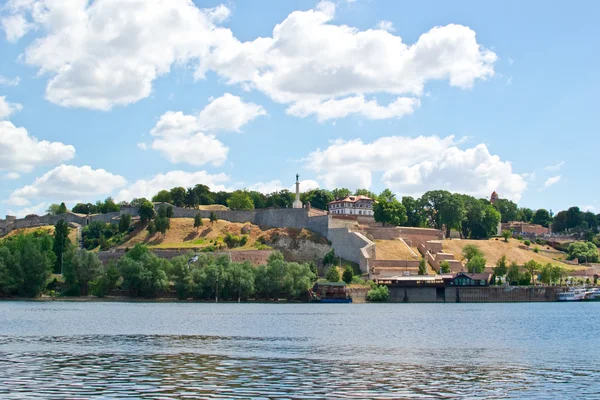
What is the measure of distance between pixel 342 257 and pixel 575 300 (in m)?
28.8

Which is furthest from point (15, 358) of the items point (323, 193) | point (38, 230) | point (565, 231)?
point (565, 231)

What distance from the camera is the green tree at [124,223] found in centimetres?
12275

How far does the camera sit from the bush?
321ft

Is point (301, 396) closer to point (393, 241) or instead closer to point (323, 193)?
point (393, 241)

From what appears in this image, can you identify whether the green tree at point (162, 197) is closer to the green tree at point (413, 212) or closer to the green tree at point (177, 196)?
the green tree at point (177, 196)

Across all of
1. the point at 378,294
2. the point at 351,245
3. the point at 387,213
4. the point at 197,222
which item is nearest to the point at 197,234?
the point at 197,222

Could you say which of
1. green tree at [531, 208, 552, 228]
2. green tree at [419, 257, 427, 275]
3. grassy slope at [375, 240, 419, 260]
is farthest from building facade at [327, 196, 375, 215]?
green tree at [531, 208, 552, 228]

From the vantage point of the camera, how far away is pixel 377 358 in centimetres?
3419

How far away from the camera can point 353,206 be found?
13338 centimetres

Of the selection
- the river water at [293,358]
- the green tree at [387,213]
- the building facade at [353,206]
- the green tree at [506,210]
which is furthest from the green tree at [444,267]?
the green tree at [506,210]

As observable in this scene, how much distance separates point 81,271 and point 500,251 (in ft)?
204

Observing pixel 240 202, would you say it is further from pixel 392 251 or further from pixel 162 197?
pixel 392 251

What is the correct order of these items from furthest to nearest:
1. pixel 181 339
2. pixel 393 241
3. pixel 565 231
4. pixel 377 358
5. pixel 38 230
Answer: pixel 565 231, pixel 38 230, pixel 393 241, pixel 181 339, pixel 377 358

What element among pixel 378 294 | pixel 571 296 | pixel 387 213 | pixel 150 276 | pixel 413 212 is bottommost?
pixel 571 296
